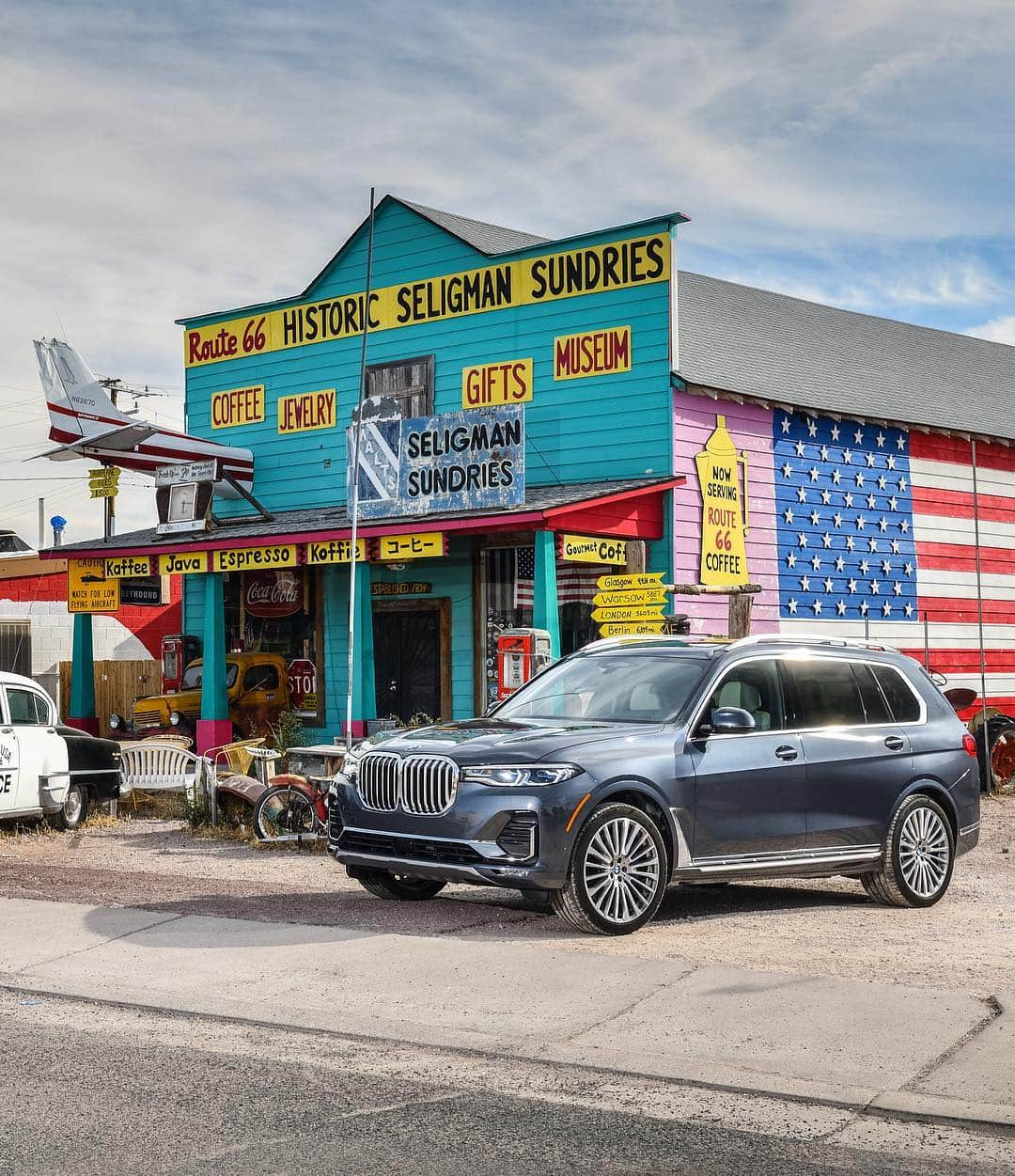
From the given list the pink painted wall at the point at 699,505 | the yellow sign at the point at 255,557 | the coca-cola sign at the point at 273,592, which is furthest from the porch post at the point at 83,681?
the pink painted wall at the point at 699,505

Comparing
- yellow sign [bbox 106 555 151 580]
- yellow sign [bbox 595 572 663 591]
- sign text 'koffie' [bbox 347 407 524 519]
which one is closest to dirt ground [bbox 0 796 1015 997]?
yellow sign [bbox 595 572 663 591]

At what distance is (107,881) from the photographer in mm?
11766

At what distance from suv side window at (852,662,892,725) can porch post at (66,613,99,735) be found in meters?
15.4

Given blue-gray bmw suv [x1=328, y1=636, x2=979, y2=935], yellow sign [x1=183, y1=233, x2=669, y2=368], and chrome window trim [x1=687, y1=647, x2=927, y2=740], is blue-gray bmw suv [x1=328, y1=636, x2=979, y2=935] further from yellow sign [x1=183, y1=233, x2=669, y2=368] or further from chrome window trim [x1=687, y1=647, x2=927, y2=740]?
yellow sign [x1=183, y1=233, x2=669, y2=368]

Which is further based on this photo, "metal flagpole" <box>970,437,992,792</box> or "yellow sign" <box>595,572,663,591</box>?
"metal flagpole" <box>970,437,992,792</box>

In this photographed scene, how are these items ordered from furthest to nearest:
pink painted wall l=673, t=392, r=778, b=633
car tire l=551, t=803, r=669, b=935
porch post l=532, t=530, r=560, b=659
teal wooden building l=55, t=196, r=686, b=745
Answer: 1. pink painted wall l=673, t=392, r=778, b=633
2. teal wooden building l=55, t=196, r=686, b=745
3. porch post l=532, t=530, r=560, b=659
4. car tire l=551, t=803, r=669, b=935

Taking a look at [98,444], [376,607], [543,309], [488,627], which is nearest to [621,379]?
[543,309]

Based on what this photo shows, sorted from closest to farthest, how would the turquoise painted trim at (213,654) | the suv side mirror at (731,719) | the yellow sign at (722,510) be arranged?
the suv side mirror at (731,719), the yellow sign at (722,510), the turquoise painted trim at (213,654)

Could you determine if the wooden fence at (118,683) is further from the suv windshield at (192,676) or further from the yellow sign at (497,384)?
the yellow sign at (497,384)

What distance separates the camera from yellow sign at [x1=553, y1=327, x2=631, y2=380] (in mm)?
19297

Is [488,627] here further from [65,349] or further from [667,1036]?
[667,1036]

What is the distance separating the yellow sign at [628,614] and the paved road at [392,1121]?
8.78 meters

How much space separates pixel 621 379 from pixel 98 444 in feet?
28.1

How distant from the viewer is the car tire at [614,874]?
28.9 feet
